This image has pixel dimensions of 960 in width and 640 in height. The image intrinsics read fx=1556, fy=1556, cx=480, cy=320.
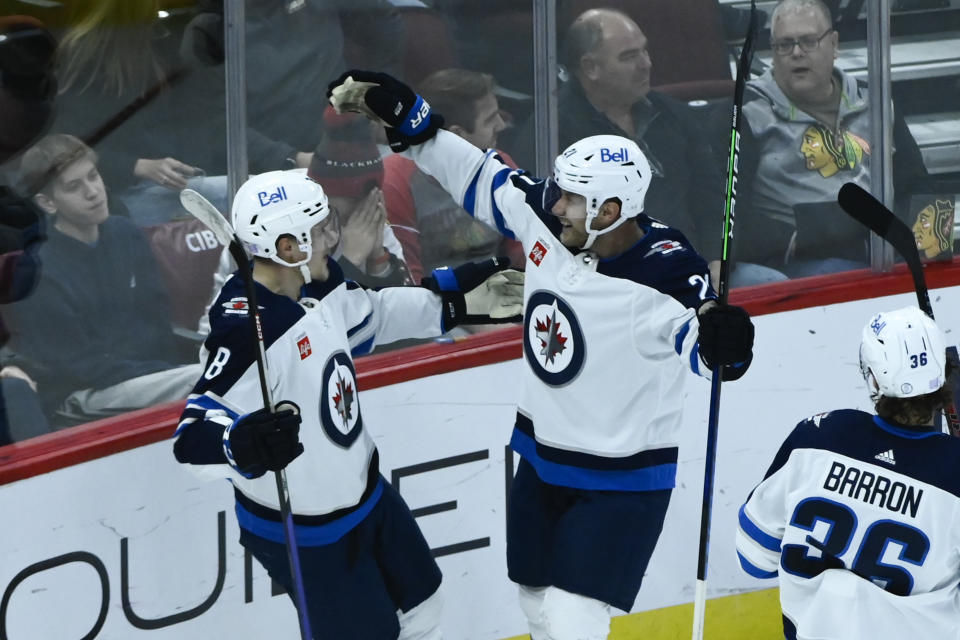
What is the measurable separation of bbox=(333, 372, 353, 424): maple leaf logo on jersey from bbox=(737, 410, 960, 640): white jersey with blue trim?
86 cm

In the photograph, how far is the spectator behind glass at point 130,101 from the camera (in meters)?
3.40

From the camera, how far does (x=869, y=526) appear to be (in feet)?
8.91

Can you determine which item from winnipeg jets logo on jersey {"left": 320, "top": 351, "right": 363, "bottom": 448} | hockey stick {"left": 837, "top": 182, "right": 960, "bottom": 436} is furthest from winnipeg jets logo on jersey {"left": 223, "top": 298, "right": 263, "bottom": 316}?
hockey stick {"left": 837, "top": 182, "right": 960, "bottom": 436}

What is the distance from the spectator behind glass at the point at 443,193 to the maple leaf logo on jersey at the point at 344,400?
68cm

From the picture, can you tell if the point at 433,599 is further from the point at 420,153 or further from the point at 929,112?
the point at 929,112

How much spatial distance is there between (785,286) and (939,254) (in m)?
0.48

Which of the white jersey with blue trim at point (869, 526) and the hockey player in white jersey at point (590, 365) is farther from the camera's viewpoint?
the hockey player in white jersey at point (590, 365)

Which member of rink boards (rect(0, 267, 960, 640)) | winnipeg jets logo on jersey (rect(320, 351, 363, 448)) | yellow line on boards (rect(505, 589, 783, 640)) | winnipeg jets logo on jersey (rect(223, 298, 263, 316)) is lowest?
yellow line on boards (rect(505, 589, 783, 640))

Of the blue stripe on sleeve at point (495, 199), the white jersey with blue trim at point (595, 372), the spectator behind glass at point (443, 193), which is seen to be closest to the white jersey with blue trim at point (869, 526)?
the white jersey with blue trim at point (595, 372)

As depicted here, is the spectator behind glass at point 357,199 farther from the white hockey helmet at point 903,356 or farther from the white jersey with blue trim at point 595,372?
the white hockey helmet at point 903,356

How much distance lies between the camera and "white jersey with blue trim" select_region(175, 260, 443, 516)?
9.85 feet

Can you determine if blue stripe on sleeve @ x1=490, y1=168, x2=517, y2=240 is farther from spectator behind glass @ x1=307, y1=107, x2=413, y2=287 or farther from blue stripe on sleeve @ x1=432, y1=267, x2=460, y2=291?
spectator behind glass @ x1=307, y1=107, x2=413, y2=287

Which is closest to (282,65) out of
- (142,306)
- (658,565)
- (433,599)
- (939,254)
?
(142,306)

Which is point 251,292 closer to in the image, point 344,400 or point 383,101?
point 344,400
